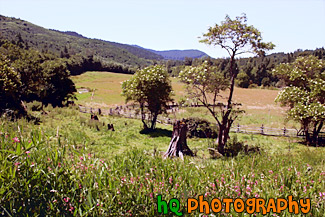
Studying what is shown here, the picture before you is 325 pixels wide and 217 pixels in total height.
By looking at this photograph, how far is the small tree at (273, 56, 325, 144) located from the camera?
1648cm

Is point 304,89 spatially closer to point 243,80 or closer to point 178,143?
point 178,143

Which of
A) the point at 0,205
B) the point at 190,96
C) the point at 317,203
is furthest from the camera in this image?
the point at 190,96

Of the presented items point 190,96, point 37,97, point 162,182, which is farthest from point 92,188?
point 37,97

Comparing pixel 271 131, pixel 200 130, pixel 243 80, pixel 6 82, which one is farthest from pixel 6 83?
pixel 243 80

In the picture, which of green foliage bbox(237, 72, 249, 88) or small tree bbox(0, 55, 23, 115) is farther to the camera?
green foliage bbox(237, 72, 249, 88)

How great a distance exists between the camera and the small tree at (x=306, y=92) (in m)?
16.5

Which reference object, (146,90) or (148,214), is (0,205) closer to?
(148,214)

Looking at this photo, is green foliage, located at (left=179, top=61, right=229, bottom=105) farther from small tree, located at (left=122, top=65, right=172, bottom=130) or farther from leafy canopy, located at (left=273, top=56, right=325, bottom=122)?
small tree, located at (left=122, top=65, right=172, bottom=130)

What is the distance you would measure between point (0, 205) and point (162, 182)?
2.34 meters

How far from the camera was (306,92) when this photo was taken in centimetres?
1816

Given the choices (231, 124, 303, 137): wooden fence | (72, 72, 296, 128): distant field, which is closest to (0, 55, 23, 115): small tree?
(72, 72, 296, 128): distant field

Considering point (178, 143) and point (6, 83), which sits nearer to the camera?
point (178, 143)

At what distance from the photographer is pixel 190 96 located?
14.4 meters

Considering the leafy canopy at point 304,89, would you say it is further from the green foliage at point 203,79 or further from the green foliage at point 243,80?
the green foliage at point 243,80
